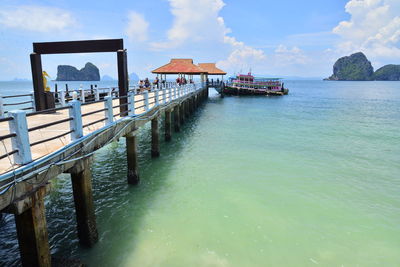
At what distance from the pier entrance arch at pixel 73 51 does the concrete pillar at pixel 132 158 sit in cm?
129

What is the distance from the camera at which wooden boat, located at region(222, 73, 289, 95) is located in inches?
2247

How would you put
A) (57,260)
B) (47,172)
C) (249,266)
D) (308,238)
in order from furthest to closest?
(308,238) < (249,266) < (57,260) < (47,172)

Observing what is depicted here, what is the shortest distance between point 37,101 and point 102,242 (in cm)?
622

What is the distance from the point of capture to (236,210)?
8555 millimetres

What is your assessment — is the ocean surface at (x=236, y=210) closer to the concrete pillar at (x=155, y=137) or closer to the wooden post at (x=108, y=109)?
the concrete pillar at (x=155, y=137)

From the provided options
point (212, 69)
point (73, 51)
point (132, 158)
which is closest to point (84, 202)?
point (132, 158)

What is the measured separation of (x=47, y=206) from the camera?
8289 mm

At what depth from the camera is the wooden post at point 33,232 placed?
4383 millimetres

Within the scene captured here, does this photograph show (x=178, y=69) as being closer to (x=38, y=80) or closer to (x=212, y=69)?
(x=212, y=69)

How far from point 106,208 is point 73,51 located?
547 centimetres

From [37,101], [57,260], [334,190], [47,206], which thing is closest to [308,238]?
[334,190]

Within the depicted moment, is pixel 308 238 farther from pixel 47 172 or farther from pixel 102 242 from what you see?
pixel 47 172

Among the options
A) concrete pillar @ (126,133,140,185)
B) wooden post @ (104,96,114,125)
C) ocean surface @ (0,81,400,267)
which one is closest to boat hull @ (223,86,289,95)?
ocean surface @ (0,81,400,267)

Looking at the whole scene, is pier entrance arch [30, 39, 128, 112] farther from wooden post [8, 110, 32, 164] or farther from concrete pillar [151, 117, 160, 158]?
wooden post [8, 110, 32, 164]
